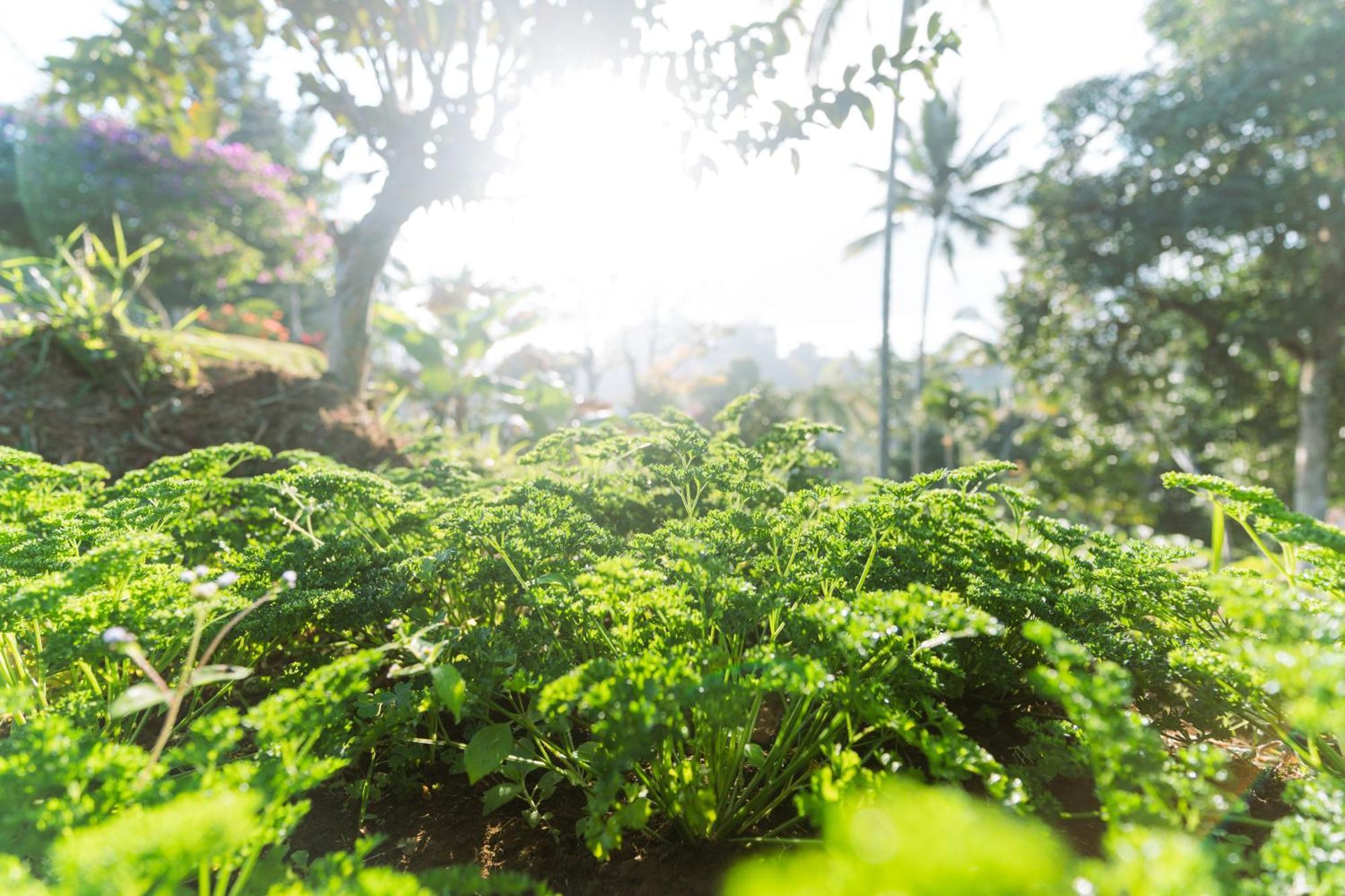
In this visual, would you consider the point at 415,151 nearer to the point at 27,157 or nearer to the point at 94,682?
the point at 94,682

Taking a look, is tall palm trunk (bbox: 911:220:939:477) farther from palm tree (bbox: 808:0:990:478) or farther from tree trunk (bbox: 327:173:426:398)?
tree trunk (bbox: 327:173:426:398)

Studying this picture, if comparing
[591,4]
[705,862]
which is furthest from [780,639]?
[591,4]

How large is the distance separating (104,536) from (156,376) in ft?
11.1

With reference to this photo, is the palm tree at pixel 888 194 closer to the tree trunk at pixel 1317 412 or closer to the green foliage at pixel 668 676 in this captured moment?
the tree trunk at pixel 1317 412

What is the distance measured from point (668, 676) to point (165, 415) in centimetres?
451

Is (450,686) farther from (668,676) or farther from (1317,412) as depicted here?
(1317,412)

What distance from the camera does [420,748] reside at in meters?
1.76

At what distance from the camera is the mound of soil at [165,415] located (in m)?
3.85

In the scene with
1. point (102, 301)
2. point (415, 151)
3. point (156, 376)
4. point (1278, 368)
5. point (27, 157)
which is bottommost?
point (1278, 368)

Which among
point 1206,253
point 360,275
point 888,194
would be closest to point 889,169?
point 888,194

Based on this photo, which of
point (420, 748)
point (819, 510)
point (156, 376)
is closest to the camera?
point (420, 748)

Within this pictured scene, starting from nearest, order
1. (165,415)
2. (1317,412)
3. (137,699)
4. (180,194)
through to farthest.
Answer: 1. (137,699)
2. (165,415)
3. (1317,412)
4. (180,194)

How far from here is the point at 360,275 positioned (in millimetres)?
4910

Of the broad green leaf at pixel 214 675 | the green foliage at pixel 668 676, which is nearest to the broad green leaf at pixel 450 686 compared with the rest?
the green foliage at pixel 668 676
